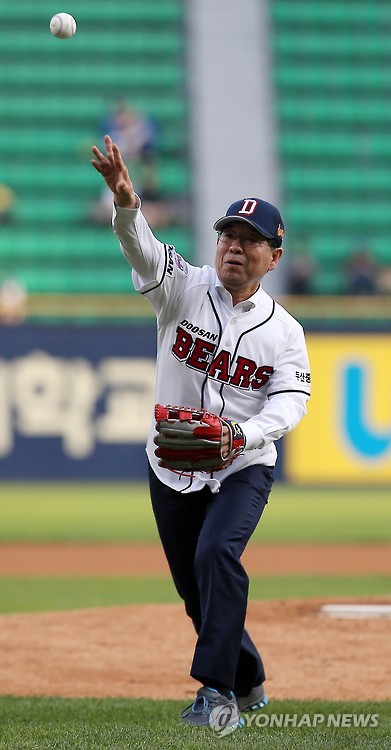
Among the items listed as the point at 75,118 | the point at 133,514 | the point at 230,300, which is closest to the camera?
the point at 230,300

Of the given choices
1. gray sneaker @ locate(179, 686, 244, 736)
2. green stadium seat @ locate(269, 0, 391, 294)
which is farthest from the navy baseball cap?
green stadium seat @ locate(269, 0, 391, 294)

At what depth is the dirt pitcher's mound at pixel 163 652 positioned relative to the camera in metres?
5.31

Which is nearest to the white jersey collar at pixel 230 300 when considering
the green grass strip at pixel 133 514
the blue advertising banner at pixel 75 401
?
the green grass strip at pixel 133 514

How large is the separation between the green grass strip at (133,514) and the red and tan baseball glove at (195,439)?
677 centimetres

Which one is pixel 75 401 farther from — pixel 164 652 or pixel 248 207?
A: pixel 248 207

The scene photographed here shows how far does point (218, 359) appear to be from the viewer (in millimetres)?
4531

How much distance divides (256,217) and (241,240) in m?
0.10

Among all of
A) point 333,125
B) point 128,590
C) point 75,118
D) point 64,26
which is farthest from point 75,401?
point 64,26

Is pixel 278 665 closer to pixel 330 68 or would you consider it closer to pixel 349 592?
pixel 349 592

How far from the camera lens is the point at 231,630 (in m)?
4.30

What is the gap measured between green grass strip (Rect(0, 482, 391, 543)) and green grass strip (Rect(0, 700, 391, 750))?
621cm

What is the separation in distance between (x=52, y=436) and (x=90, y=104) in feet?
26.8

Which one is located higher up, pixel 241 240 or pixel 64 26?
pixel 64 26

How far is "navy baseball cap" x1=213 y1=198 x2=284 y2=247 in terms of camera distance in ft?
14.8
